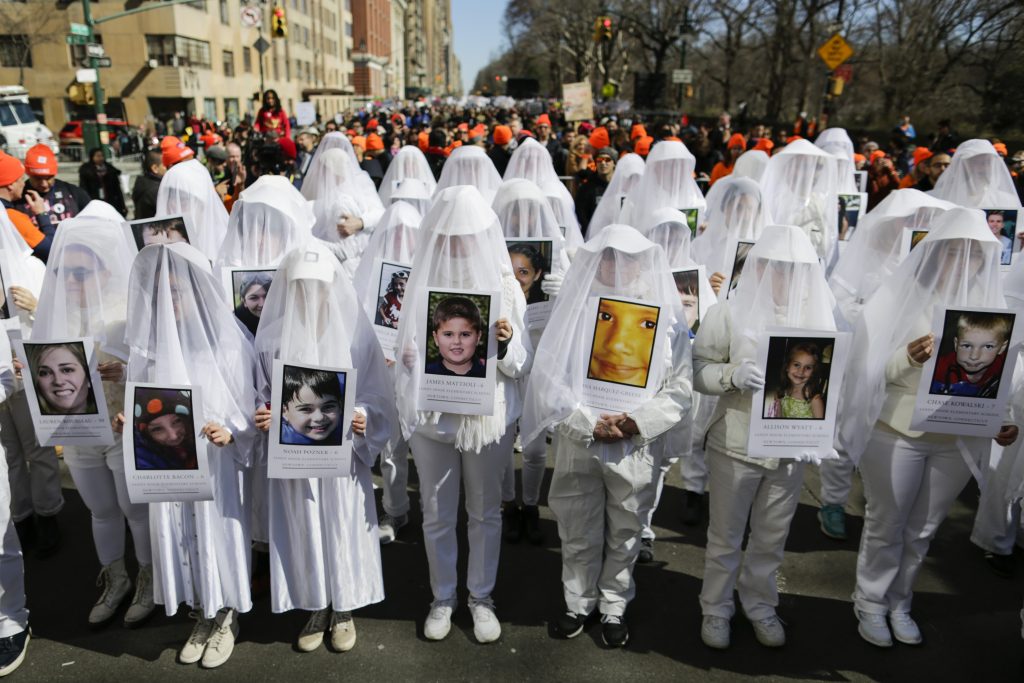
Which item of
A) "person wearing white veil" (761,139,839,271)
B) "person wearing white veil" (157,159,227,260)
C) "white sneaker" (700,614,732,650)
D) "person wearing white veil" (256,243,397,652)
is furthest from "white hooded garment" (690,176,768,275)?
"person wearing white veil" (157,159,227,260)

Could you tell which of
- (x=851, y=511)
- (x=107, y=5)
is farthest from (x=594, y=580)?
(x=107, y=5)

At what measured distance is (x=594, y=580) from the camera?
12.1 ft

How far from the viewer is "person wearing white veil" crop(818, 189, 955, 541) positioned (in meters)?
4.66

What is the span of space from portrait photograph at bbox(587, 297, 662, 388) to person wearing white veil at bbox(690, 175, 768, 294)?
2.29 m

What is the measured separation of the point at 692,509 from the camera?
4.80 metres

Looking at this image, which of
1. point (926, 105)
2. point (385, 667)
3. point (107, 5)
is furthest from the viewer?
point (107, 5)

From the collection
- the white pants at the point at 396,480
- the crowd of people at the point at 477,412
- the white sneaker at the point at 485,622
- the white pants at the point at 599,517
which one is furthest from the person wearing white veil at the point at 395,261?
the white pants at the point at 599,517

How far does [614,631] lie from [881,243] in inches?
126

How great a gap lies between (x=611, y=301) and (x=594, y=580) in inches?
57.8

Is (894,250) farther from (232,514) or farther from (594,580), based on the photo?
(232,514)

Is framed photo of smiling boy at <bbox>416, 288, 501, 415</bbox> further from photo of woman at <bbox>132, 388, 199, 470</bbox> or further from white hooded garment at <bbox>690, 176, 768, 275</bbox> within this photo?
white hooded garment at <bbox>690, 176, 768, 275</bbox>

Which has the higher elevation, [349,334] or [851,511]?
[349,334]

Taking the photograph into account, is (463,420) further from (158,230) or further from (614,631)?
(158,230)

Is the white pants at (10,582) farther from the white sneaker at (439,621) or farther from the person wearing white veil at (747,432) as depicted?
the person wearing white veil at (747,432)
